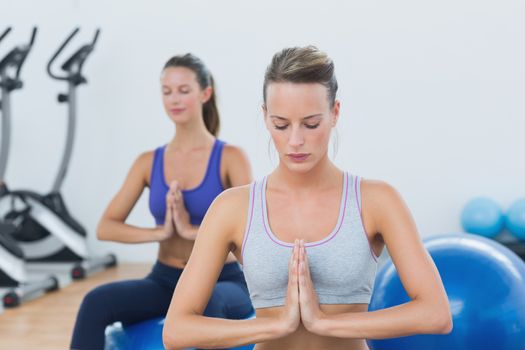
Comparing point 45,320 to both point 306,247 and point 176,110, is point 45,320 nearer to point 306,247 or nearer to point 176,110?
point 176,110

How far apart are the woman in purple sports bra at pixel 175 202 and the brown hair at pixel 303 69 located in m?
0.84

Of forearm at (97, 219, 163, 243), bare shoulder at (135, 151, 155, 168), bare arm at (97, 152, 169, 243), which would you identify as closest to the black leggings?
forearm at (97, 219, 163, 243)

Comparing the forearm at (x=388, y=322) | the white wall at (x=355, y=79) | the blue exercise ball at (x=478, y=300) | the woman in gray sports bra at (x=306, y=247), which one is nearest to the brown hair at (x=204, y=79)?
the blue exercise ball at (x=478, y=300)

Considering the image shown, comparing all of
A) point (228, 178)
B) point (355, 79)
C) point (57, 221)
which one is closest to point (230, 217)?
point (228, 178)

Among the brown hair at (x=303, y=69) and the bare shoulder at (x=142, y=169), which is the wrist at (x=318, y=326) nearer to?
the brown hair at (x=303, y=69)

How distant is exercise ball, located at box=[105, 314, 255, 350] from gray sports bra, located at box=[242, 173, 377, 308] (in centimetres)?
75

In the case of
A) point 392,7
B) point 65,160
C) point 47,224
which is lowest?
point 47,224

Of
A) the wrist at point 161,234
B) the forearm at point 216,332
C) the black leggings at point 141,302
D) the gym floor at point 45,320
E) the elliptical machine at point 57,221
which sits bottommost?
the gym floor at point 45,320

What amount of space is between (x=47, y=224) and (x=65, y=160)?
0.38 metres

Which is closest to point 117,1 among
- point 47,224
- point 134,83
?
point 134,83

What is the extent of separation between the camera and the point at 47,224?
4.75m

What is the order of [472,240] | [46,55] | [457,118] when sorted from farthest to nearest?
[46,55] → [457,118] → [472,240]

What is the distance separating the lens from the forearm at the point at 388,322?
1.44 metres

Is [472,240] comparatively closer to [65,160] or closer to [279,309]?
[279,309]
